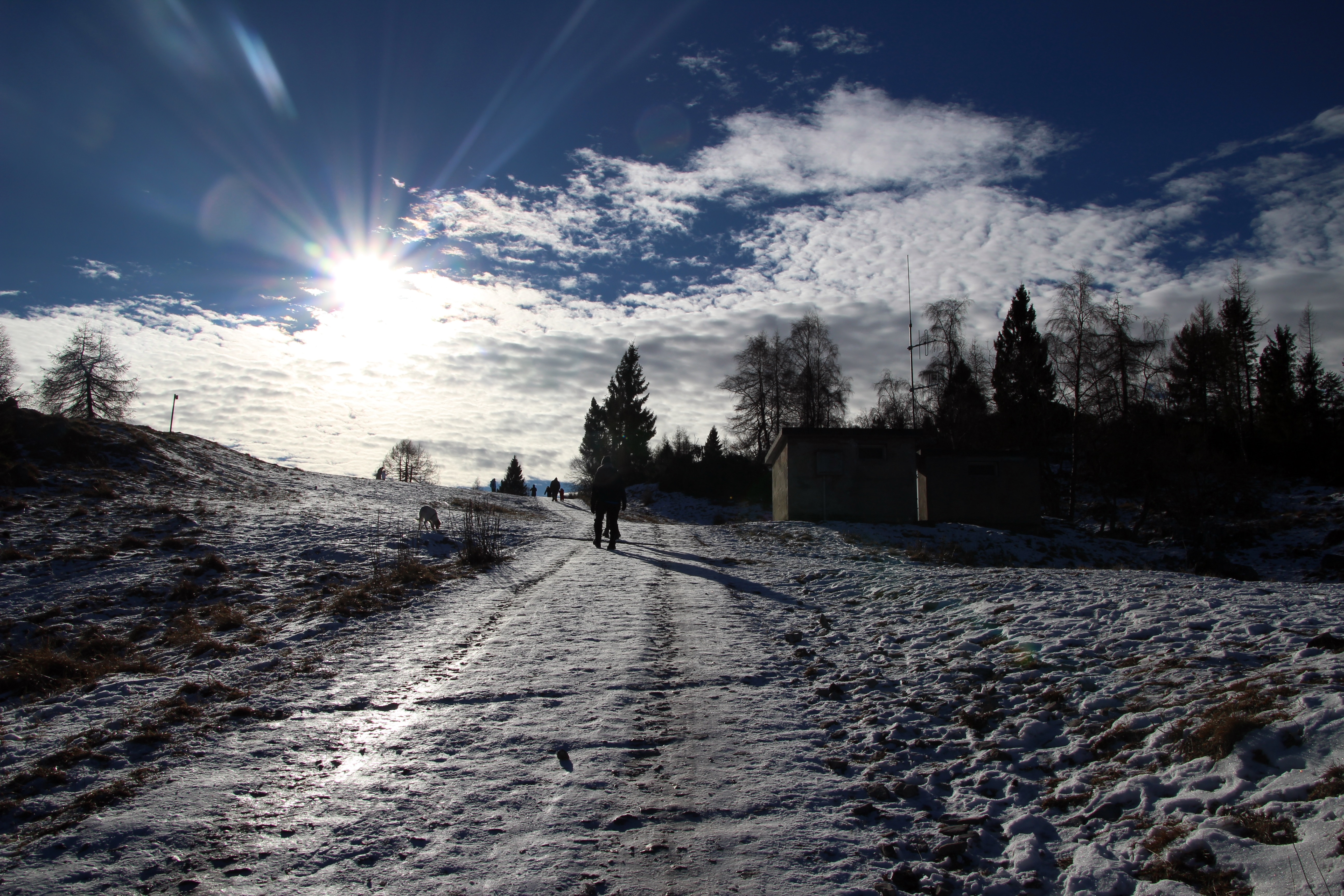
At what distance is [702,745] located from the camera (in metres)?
Result: 3.82

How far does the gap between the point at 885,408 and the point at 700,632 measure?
40466 millimetres

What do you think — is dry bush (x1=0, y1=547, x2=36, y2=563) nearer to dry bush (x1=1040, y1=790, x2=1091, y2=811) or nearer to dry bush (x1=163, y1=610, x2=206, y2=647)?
dry bush (x1=163, y1=610, x2=206, y2=647)

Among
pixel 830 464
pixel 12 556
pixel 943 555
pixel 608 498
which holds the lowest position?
pixel 943 555

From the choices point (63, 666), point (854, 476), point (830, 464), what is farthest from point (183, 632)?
point (854, 476)

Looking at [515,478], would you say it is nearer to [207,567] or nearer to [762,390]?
[762,390]

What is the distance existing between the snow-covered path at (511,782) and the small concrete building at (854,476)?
18182 millimetres

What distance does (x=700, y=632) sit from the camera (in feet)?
21.3

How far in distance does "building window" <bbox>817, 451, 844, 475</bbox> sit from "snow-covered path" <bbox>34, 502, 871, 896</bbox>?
18.2 m

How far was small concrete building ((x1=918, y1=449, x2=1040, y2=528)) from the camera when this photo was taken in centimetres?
2650

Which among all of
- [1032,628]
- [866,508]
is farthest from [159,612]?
[866,508]

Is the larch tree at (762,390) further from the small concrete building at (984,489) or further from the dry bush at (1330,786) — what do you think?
the dry bush at (1330,786)

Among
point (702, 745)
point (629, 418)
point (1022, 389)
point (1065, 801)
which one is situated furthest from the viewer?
point (629, 418)

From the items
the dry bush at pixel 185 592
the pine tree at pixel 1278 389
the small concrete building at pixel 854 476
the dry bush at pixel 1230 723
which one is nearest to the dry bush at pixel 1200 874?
the dry bush at pixel 1230 723

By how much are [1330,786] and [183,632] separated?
28.4 ft
